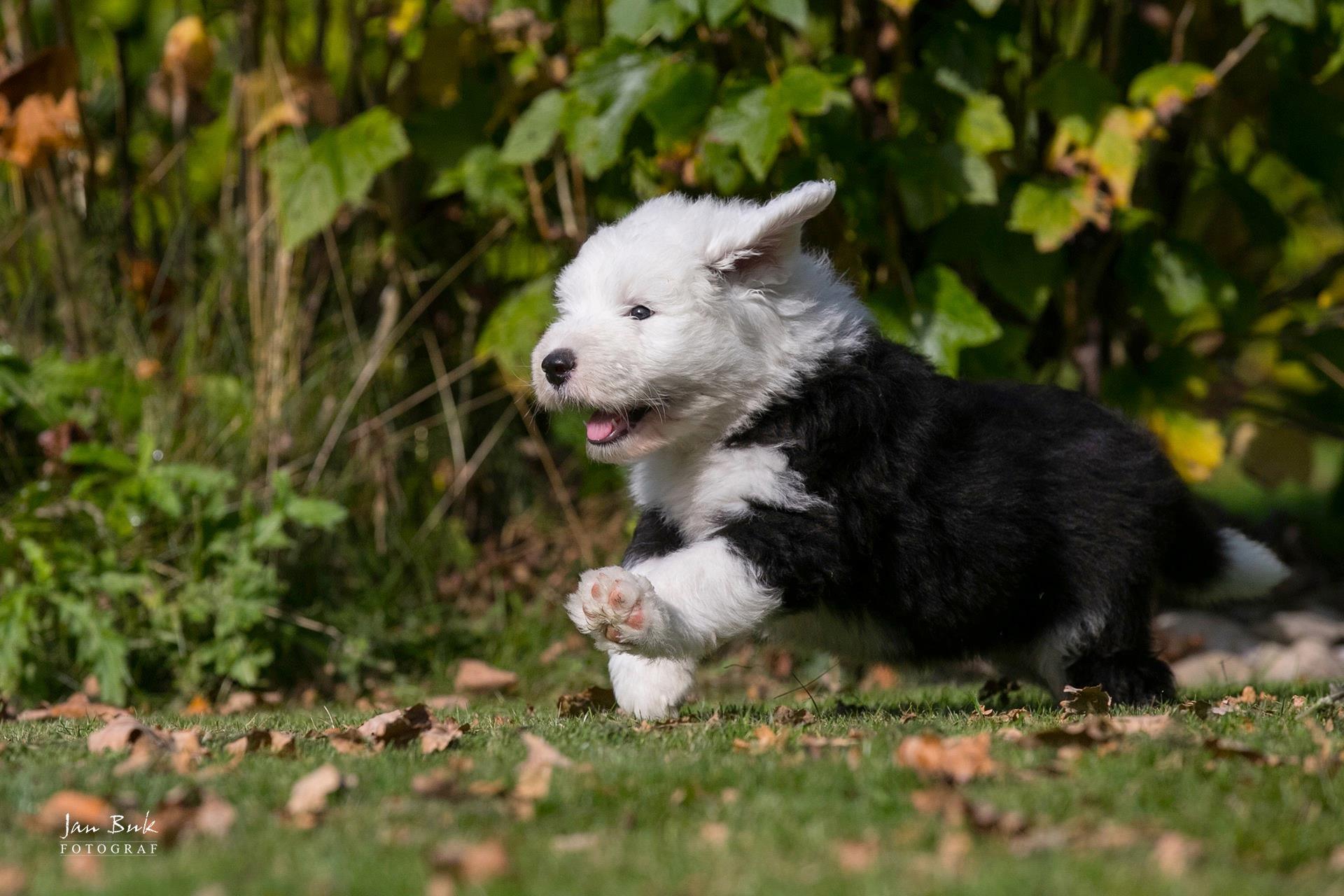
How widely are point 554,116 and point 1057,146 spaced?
84.3 inches

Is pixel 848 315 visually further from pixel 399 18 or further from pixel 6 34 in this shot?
pixel 6 34

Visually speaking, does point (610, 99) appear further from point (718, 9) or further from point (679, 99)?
point (718, 9)

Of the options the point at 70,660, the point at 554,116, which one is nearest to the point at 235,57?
the point at 554,116

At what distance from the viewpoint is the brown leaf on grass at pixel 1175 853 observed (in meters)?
2.22

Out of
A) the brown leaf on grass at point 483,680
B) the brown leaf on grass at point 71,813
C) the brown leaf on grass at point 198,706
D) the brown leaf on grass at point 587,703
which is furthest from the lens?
the brown leaf on grass at point 483,680

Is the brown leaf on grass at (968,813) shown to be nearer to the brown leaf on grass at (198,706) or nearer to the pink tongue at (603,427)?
the pink tongue at (603,427)

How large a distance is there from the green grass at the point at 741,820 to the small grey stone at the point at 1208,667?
3192 mm

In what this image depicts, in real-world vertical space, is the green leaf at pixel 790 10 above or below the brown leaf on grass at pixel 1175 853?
above

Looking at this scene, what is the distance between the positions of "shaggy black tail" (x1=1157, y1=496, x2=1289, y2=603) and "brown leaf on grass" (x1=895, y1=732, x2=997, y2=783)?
6.63 ft

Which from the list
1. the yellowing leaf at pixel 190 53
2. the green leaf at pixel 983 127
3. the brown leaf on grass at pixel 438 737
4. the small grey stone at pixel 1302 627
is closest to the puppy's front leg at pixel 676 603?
the brown leaf on grass at pixel 438 737

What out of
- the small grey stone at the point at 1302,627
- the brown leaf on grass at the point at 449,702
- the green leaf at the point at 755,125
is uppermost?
the green leaf at the point at 755,125

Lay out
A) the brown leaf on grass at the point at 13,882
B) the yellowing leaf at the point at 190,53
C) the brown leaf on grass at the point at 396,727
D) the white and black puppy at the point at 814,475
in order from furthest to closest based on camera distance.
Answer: the yellowing leaf at the point at 190,53
the white and black puppy at the point at 814,475
the brown leaf on grass at the point at 396,727
the brown leaf on grass at the point at 13,882

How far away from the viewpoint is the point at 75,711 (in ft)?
16.4

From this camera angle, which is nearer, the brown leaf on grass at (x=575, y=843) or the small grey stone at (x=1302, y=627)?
the brown leaf on grass at (x=575, y=843)
